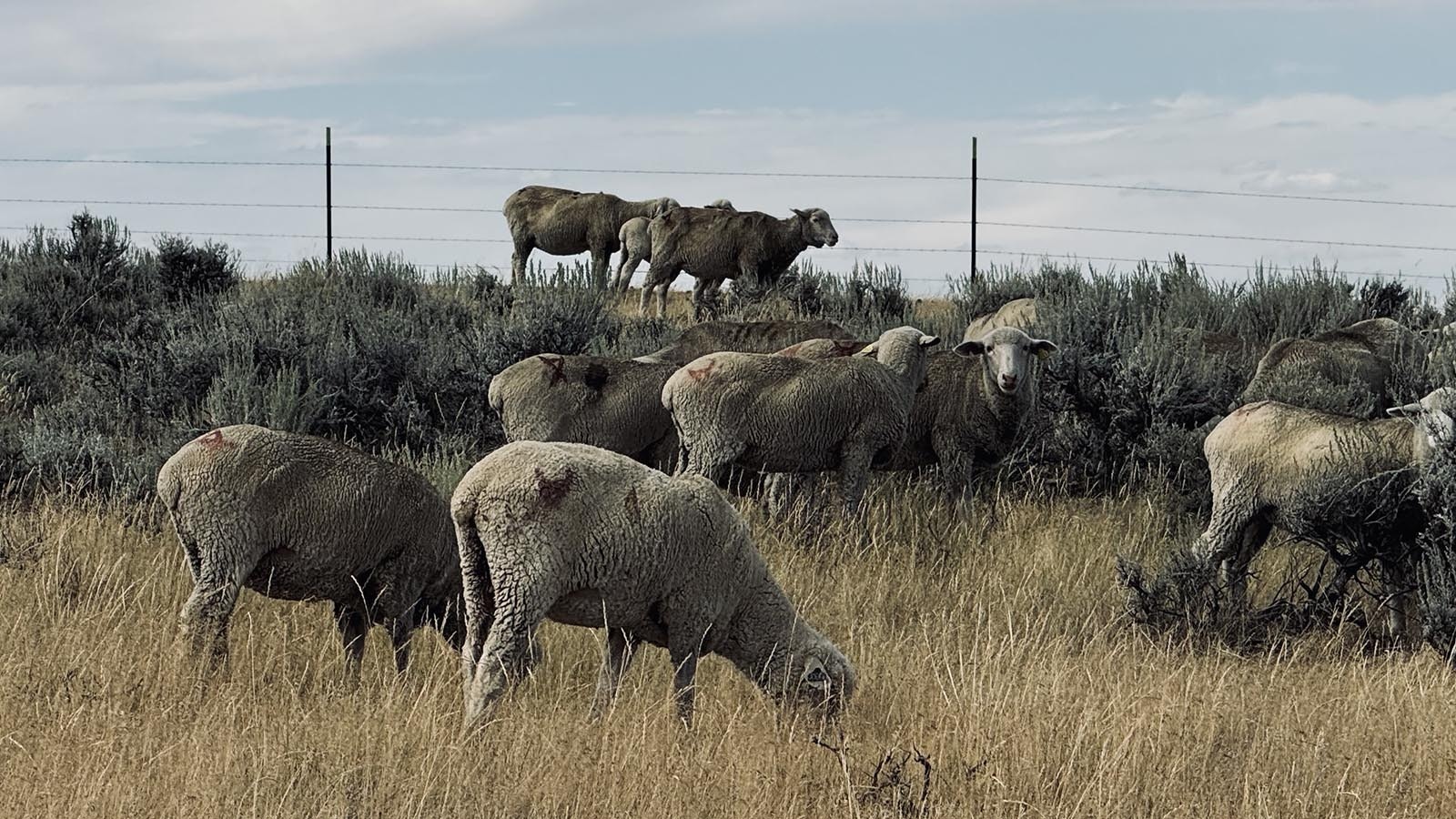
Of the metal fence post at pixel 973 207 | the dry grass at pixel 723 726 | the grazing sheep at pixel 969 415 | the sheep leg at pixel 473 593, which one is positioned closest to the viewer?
the dry grass at pixel 723 726

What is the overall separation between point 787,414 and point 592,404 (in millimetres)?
1390

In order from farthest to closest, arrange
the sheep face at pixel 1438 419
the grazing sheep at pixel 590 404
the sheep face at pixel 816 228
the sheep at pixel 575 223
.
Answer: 1. the sheep at pixel 575 223
2. the sheep face at pixel 816 228
3. the grazing sheep at pixel 590 404
4. the sheep face at pixel 1438 419

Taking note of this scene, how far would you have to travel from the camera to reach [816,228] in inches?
833

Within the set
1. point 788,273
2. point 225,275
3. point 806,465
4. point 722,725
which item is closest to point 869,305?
point 788,273

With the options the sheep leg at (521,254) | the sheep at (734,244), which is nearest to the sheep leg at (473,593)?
the sheep at (734,244)

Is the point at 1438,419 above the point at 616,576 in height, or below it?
above

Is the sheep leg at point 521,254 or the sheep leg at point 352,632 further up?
the sheep leg at point 521,254

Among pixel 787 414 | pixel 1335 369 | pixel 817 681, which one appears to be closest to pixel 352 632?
pixel 817 681

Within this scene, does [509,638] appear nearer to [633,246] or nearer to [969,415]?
[969,415]

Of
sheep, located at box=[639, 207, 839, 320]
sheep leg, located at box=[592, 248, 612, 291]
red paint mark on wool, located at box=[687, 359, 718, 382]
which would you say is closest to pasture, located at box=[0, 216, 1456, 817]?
red paint mark on wool, located at box=[687, 359, 718, 382]

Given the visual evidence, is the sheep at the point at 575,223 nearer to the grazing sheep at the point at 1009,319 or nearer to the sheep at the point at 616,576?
the grazing sheep at the point at 1009,319

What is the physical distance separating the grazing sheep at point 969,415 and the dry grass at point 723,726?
7.86 ft

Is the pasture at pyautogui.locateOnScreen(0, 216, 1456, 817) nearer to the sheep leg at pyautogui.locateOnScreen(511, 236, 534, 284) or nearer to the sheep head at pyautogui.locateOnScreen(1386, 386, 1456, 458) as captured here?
the sheep head at pyautogui.locateOnScreen(1386, 386, 1456, 458)

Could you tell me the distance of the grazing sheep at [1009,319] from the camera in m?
15.9
